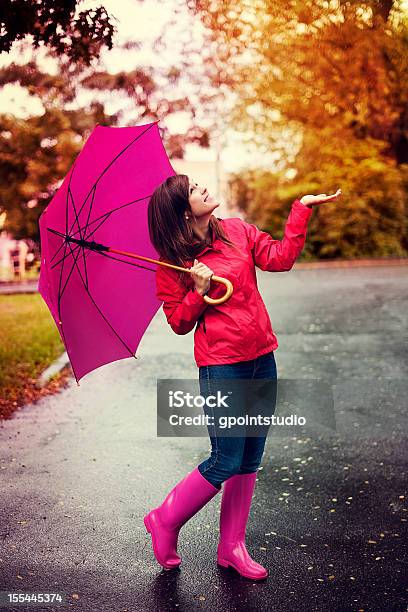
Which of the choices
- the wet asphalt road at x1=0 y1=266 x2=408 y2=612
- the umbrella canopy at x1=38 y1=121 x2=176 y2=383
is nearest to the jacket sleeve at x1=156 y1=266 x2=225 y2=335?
the umbrella canopy at x1=38 y1=121 x2=176 y2=383

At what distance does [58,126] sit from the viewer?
22531 millimetres

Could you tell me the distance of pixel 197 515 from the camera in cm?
470

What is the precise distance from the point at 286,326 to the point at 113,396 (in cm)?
479

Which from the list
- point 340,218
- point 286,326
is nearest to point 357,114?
point 340,218

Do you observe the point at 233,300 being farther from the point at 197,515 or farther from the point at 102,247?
the point at 197,515

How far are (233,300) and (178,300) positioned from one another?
10.0 inches

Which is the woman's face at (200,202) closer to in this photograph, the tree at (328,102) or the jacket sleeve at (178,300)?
the jacket sleeve at (178,300)

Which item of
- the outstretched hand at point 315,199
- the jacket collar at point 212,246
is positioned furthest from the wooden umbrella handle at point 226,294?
the outstretched hand at point 315,199

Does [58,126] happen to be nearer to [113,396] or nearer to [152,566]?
[113,396]

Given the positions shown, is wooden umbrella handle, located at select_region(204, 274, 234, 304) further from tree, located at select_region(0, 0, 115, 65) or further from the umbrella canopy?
tree, located at select_region(0, 0, 115, 65)

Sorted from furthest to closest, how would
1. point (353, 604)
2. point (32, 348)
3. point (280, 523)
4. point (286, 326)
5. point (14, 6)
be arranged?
point (286, 326)
point (32, 348)
point (14, 6)
point (280, 523)
point (353, 604)

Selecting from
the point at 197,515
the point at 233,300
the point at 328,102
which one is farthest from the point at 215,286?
the point at 328,102

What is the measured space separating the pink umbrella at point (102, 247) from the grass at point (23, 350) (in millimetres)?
3404

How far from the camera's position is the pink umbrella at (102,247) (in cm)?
383
